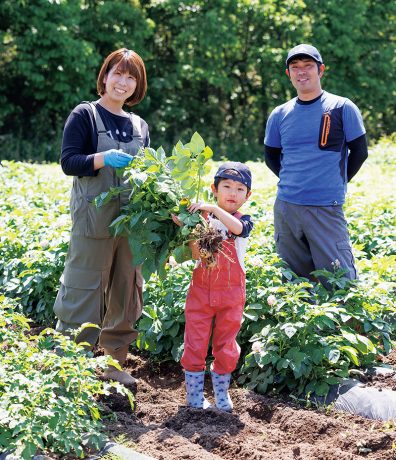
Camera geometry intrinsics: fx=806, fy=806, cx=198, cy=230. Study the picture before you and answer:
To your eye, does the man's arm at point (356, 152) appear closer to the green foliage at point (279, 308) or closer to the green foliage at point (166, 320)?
the green foliage at point (279, 308)

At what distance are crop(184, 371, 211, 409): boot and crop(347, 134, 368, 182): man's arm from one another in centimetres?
181

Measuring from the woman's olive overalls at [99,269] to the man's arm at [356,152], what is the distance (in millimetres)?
1455

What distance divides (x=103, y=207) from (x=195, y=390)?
1.15 m

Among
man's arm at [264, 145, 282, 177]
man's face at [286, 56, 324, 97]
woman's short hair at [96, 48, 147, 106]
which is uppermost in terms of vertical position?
man's face at [286, 56, 324, 97]

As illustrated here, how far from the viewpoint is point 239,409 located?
179 inches

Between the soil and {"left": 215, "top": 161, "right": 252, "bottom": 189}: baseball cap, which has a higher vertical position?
{"left": 215, "top": 161, "right": 252, "bottom": 189}: baseball cap

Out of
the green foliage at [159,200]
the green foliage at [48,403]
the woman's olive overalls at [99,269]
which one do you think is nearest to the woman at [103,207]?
the woman's olive overalls at [99,269]

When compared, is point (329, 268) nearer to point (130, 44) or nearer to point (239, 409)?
point (239, 409)

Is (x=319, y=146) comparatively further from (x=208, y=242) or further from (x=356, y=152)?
(x=208, y=242)

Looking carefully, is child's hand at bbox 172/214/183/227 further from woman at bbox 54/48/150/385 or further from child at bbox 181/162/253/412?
woman at bbox 54/48/150/385

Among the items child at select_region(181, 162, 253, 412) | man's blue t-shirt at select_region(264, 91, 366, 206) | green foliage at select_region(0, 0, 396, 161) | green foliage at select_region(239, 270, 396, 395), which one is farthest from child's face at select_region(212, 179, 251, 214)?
green foliage at select_region(0, 0, 396, 161)

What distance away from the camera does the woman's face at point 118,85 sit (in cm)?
454

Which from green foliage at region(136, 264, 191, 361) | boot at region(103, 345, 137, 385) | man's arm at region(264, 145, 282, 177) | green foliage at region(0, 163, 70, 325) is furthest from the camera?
green foliage at region(0, 163, 70, 325)

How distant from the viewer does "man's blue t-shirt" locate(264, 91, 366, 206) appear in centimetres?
518
